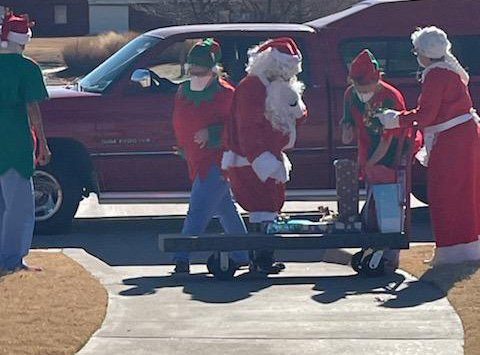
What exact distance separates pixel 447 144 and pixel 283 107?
4.03 ft

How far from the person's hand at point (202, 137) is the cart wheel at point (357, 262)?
1.40 m

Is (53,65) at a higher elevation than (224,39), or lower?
lower

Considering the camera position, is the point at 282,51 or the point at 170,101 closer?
the point at 282,51

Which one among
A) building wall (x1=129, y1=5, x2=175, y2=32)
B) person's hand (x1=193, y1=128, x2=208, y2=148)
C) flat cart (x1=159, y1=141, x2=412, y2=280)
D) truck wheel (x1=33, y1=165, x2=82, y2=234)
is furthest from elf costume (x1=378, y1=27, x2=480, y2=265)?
building wall (x1=129, y1=5, x2=175, y2=32)

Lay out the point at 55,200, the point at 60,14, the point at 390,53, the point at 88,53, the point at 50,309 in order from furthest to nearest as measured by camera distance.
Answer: the point at 60,14
the point at 88,53
the point at 390,53
the point at 55,200
the point at 50,309

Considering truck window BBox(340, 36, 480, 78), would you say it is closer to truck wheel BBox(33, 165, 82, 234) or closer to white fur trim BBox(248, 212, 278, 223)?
truck wheel BBox(33, 165, 82, 234)

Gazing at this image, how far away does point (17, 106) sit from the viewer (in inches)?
366

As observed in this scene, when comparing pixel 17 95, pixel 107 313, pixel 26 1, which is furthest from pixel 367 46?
pixel 26 1

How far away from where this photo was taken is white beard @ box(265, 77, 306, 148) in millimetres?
9461

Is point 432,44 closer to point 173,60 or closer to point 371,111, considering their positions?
point 371,111

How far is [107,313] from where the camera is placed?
8.30 meters

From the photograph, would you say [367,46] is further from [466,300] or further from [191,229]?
[466,300]

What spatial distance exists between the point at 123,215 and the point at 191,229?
4154mm

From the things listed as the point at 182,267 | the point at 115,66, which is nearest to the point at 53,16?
the point at 115,66
